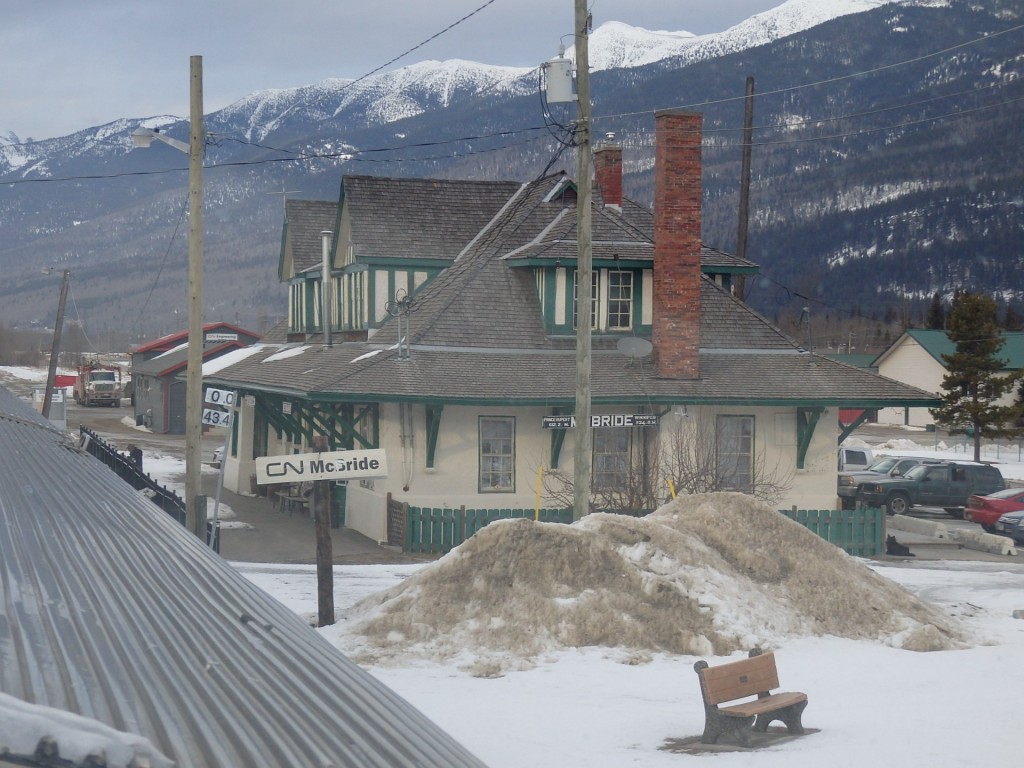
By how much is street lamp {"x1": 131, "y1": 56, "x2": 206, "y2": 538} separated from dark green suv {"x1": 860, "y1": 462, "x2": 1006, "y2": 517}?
71.8ft

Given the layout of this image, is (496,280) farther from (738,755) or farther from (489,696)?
(738,755)

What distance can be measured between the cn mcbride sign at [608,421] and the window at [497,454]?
2.83ft

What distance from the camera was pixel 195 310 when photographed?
61.4ft

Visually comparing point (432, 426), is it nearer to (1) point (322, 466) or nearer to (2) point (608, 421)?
(2) point (608, 421)

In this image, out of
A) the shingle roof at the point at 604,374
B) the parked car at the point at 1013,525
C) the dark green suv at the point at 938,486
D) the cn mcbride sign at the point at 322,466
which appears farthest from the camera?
the dark green suv at the point at 938,486

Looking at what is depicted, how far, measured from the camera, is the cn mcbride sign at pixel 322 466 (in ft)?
44.2

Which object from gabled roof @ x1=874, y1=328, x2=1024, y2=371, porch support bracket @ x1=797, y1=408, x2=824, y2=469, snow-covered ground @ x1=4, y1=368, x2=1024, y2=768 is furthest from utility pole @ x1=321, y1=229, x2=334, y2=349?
gabled roof @ x1=874, y1=328, x2=1024, y2=371

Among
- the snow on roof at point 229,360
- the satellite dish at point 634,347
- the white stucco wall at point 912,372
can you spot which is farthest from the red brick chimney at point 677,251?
the white stucco wall at point 912,372

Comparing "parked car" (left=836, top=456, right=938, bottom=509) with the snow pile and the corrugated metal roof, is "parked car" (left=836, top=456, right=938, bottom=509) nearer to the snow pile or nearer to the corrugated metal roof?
the snow pile

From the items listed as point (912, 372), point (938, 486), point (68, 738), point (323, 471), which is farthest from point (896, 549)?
point (912, 372)

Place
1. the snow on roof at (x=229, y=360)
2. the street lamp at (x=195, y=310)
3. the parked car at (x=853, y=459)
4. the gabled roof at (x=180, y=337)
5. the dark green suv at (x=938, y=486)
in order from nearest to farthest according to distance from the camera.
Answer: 1. the street lamp at (x=195, y=310)
2. the snow on roof at (x=229, y=360)
3. the dark green suv at (x=938, y=486)
4. the parked car at (x=853, y=459)
5. the gabled roof at (x=180, y=337)

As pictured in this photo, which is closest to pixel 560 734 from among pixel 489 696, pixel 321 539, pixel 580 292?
pixel 489 696

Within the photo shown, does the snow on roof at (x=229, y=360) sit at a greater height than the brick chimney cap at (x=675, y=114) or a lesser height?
lesser

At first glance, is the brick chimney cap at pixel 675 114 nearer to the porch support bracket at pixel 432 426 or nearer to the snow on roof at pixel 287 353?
the porch support bracket at pixel 432 426
